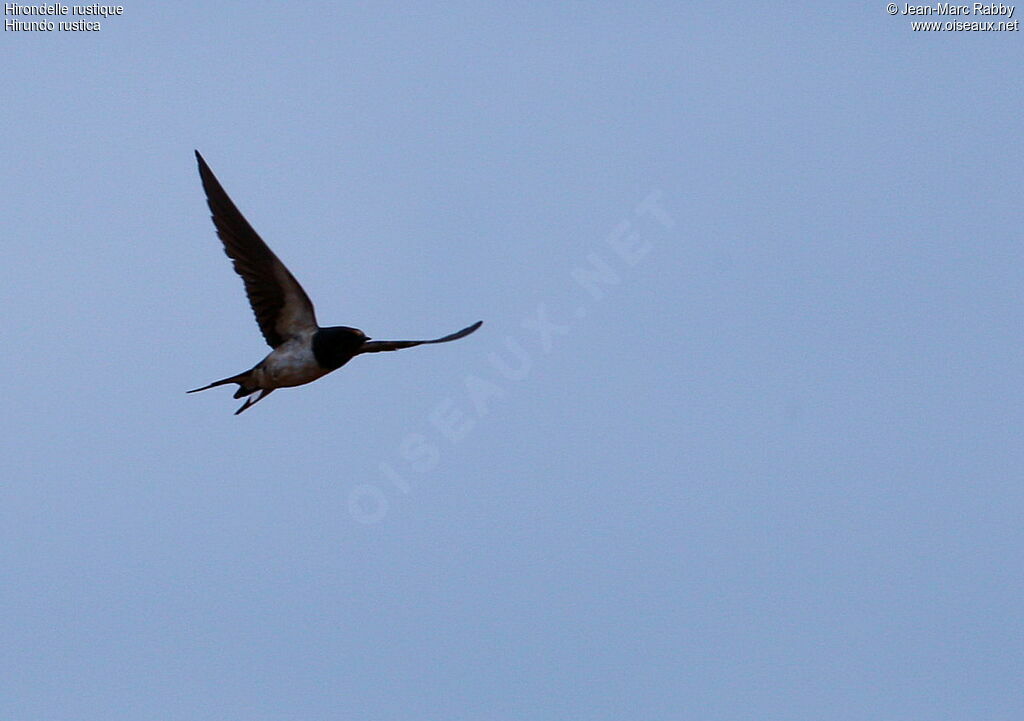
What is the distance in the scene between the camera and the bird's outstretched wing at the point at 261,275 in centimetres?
1403

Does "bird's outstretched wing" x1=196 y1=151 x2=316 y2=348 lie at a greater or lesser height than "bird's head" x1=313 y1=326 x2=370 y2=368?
greater

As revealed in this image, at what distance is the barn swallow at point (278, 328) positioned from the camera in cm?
1418

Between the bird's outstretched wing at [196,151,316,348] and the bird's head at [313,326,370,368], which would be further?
the bird's head at [313,326,370,368]

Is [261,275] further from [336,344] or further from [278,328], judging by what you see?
[336,344]

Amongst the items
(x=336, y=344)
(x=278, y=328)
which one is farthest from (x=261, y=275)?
(x=336, y=344)

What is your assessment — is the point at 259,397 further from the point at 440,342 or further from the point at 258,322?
the point at 440,342

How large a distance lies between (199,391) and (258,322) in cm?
84

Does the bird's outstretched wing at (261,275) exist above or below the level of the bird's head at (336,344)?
above

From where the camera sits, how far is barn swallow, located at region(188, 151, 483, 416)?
14180 mm

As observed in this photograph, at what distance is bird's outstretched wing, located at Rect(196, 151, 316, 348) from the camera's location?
1403 centimetres

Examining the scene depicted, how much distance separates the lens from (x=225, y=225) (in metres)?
14.2

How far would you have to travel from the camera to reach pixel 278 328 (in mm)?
14648

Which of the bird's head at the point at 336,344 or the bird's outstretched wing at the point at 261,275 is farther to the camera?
the bird's head at the point at 336,344

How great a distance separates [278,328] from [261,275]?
53cm
